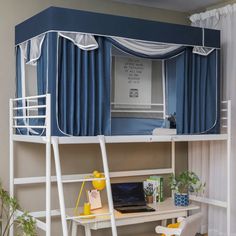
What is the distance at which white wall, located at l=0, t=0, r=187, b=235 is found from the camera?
12.5 ft

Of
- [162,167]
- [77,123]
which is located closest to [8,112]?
[77,123]

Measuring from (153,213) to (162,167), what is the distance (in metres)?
0.99

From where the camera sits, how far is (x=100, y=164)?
14.1 feet

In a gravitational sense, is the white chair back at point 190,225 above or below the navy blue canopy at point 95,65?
below

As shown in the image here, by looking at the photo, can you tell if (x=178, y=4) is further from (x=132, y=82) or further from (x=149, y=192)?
(x=149, y=192)

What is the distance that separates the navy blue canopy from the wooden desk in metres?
0.69

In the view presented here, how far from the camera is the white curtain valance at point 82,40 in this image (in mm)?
3318

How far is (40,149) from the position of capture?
3994 millimetres

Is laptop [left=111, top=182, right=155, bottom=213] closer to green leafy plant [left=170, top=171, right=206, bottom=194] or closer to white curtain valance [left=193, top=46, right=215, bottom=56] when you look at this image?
green leafy plant [left=170, top=171, right=206, bottom=194]

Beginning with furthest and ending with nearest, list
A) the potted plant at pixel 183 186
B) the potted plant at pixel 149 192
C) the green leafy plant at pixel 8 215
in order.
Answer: the potted plant at pixel 149 192, the potted plant at pixel 183 186, the green leafy plant at pixel 8 215

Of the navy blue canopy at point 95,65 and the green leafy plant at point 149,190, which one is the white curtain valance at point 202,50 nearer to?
the navy blue canopy at point 95,65

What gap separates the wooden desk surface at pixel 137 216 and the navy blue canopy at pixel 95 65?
684 millimetres

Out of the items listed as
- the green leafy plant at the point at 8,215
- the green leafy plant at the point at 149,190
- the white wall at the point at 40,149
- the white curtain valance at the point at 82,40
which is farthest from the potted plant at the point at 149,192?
the white curtain valance at the point at 82,40

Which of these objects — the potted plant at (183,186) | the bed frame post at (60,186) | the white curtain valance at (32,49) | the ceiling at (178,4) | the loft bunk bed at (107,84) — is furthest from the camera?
the ceiling at (178,4)
